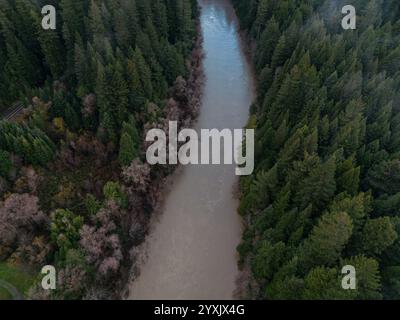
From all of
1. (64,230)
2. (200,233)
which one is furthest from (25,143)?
(200,233)

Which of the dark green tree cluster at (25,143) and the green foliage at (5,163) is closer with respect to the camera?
the green foliage at (5,163)

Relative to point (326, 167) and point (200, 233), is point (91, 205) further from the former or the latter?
point (326, 167)

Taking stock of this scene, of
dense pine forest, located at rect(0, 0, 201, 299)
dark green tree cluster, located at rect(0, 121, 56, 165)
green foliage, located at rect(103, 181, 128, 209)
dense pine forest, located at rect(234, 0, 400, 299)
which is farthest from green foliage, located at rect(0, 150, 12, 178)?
dense pine forest, located at rect(234, 0, 400, 299)

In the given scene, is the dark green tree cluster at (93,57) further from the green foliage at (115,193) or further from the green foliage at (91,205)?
the green foliage at (91,205)

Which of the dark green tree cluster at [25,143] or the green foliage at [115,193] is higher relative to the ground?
the dark green tree cluster at [25,143]

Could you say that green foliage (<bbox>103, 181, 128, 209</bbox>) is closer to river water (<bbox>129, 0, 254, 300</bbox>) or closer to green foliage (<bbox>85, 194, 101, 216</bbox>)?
green foliage (<bbox>85, 194, 101, 216</bbox>)

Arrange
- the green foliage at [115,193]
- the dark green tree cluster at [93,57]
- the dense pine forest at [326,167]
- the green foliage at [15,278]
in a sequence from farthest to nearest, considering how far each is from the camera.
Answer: the dark green tree cluster at [93,57], the green foliage at [115,193], the green foliage at [15,278], the dense pine forest at [326,167]

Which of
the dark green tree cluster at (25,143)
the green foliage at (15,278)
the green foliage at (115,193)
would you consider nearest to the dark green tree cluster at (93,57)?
the dark green tree cluster at (25,143)

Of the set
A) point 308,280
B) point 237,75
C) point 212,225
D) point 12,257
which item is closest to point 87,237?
point 12,257
